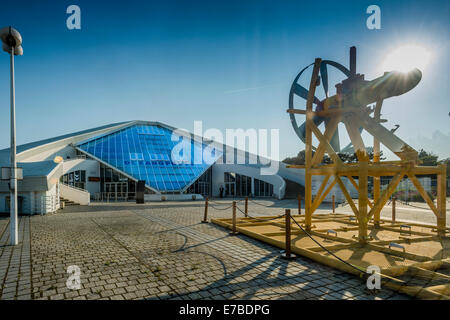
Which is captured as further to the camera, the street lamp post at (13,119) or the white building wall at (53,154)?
the white building wall at (53,154)

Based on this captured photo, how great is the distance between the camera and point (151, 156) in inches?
1321

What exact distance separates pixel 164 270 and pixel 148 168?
26.6 metres

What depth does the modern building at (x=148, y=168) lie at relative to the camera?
95.5ft

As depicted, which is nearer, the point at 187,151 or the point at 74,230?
the point at 74,230

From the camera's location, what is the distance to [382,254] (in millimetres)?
6863

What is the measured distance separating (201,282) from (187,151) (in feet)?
110

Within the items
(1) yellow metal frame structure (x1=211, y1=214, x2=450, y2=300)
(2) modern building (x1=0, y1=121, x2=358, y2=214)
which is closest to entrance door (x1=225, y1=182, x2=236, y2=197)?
(2) modern building (x1=0, y1=121, x2=358, y2=214)

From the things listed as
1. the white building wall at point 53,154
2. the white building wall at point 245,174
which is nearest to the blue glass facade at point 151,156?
the white building wall at point 53,154

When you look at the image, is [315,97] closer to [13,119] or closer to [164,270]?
[164,270]

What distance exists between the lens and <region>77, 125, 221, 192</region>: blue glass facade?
30.2 meters

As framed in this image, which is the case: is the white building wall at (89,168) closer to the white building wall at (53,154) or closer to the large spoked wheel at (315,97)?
the white building wall at (53,154)
